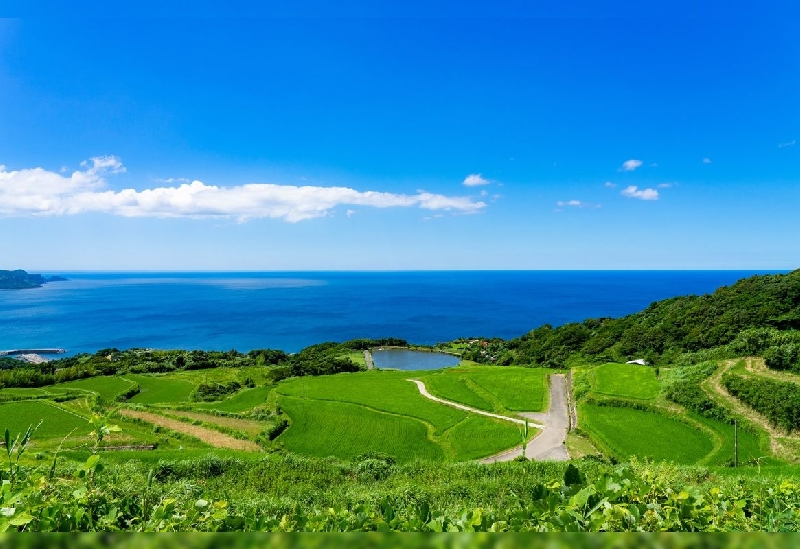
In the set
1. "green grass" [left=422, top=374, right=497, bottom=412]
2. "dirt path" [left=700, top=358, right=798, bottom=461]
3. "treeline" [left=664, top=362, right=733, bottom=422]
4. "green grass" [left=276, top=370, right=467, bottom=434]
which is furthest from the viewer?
"green grass" [left=422, top=374, right=497, bottom=412]

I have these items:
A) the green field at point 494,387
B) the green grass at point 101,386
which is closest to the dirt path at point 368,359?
the green field at point 494,387

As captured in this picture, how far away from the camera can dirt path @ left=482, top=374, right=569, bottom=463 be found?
21.6m

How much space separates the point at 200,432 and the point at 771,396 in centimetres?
3161

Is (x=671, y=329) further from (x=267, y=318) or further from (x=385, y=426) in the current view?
(x=267, y=318)

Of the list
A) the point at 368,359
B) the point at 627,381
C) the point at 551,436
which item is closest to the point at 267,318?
the point at 368,359

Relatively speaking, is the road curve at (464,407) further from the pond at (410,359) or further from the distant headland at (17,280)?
the distant headland at (17,280)

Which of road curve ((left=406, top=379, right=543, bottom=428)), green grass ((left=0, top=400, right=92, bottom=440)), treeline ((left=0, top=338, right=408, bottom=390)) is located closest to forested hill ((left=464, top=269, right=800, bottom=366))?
road curve ((left=406, top=379, right=543, bottom=428))

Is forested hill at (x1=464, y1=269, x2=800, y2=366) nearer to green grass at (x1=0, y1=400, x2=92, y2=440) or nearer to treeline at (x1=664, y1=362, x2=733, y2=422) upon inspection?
treeline at (x1=664, y1=362, x2=733, y2=422)

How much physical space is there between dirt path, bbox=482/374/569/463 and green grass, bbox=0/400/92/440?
75.4 feet

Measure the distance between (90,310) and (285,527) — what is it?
14257cm

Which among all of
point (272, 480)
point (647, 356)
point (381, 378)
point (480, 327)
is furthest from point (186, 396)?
point (480, 327)

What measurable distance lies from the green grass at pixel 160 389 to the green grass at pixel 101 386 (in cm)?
123

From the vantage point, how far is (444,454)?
23078 millimetres

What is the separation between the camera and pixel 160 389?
36031mm
